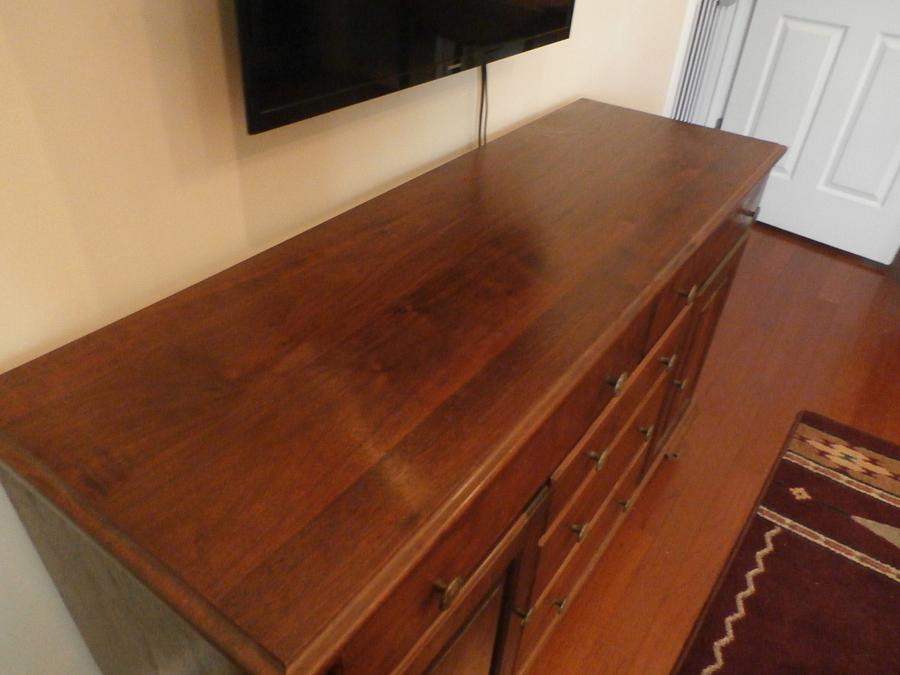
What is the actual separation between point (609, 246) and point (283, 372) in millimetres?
545

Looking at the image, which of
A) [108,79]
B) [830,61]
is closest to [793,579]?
[108,79]

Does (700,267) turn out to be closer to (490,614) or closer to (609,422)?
(609,422)

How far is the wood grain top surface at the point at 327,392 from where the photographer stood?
556mm

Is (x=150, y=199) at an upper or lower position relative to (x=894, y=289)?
upper

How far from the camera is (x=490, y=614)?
0.88 meters

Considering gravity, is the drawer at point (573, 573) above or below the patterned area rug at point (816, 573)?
above

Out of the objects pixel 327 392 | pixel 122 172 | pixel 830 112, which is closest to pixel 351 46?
pixel 122 172

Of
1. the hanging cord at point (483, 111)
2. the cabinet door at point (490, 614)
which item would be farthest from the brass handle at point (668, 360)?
the hanging cord at point (483, 111)

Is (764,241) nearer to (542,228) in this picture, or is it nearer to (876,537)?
(876,537)

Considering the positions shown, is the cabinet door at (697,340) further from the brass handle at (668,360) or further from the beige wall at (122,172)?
the beige wall at (122,172)

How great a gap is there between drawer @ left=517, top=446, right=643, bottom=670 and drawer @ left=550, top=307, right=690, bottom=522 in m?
0.20

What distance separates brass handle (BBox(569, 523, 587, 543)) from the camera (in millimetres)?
1109

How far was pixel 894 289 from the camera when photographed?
2527 mm

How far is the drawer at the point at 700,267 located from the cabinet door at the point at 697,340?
49 millimetres
